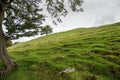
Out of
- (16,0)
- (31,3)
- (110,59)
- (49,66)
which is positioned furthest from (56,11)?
(110,59)

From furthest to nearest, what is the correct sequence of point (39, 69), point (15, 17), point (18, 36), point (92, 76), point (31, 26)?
point (18, 36) → point (31, 26) → point (15, 17) → point (39, 69) → point (92, 76)

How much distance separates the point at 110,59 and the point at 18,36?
12911 mm

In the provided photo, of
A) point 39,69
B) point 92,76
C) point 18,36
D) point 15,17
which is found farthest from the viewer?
point 18,36

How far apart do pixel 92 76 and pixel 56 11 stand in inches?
311

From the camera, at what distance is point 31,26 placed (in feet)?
92.6

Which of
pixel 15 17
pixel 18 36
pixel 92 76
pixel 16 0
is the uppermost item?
pixel 16 0

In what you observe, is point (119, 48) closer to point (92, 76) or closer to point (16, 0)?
point (92, 76)

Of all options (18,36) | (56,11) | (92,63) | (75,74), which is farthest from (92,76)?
(18,36)

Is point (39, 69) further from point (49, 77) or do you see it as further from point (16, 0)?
point (16, 0)

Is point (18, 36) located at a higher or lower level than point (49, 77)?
higher

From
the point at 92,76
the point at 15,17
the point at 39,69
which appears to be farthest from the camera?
the point at 15,17

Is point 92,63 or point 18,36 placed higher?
point 18,36

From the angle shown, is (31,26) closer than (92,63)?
No

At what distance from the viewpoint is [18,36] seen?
30.7m
